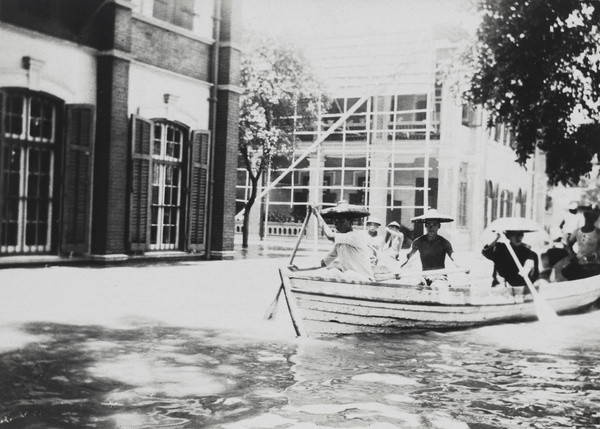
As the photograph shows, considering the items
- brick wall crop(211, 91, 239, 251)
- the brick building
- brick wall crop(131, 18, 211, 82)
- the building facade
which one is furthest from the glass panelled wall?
brick wall crop(131, 18, 211, 82)

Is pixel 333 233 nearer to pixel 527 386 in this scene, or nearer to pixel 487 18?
pixel 527 386

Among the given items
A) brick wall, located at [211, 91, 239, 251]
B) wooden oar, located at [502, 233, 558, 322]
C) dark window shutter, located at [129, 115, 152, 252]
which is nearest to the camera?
wooden oar, located at [502, 233, 558, 322]

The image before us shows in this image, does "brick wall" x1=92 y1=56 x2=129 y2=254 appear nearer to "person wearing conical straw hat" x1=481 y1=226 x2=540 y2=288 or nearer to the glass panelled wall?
"person wearing conical straw hat" x1=481 y1=226 x2=540 y2=288

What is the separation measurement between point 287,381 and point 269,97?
15808 millimetres

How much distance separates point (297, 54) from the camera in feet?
71.4

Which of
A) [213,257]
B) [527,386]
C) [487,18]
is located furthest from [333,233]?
[213,257]

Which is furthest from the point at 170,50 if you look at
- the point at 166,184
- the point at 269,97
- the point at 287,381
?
the point at 287,381

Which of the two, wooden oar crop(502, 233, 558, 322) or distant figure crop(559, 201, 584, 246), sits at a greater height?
distant figure crop(559, 201, 584, 246)

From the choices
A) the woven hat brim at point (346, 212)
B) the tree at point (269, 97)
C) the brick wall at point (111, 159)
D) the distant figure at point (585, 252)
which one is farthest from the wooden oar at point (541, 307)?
the tree at point (269, 97)

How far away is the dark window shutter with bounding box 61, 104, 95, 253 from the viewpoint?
1127cm

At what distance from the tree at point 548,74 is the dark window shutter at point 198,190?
6722 mm

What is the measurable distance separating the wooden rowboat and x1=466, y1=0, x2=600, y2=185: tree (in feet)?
9.29

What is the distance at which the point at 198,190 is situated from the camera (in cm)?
1598

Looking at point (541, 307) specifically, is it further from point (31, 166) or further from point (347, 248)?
point (31, 166)
